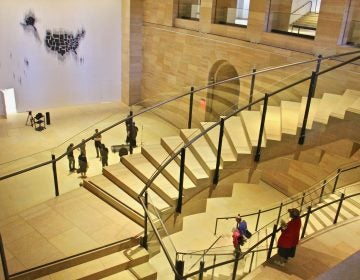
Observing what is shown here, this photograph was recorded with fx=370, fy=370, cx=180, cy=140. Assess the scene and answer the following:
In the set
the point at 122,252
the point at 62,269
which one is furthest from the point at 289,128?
the point at 62,269

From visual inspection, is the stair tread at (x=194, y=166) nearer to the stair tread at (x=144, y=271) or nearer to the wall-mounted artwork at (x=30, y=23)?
the stair tread at (x=144, y=271)

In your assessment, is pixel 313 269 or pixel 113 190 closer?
pixel 313 269

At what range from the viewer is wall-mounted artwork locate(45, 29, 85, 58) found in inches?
510

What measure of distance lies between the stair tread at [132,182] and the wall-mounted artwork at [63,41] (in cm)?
788

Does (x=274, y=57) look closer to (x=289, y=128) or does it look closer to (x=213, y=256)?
(x=289, y=128)

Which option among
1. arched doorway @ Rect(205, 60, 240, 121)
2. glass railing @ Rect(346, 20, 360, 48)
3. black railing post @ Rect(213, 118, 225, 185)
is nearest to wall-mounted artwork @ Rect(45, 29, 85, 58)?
arched doorway @ Rect(205, 60, 240, 121)

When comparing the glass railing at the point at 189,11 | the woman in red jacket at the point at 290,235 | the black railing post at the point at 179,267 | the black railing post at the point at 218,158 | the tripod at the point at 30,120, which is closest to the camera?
the black railing post at the point at 179,267

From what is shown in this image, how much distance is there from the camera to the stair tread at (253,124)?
18.9 ft

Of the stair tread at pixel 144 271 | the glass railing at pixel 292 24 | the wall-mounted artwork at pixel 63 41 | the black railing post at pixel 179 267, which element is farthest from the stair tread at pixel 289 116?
the wall-mounted artwork at pixel 63 41

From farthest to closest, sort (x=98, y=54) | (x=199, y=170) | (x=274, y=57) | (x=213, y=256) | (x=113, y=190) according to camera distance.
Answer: (x=98, y=54) → (x=274, y=57) → (x=113, y=190) → (x=199, y=170) → (x=213, y=256)

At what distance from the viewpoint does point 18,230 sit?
5.48 meters

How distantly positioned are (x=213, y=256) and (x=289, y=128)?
7.33 ft

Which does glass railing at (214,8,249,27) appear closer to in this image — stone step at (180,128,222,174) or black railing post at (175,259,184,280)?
stone step at (180,128,222,174)

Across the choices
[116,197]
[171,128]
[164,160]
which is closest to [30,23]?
[171,128]
